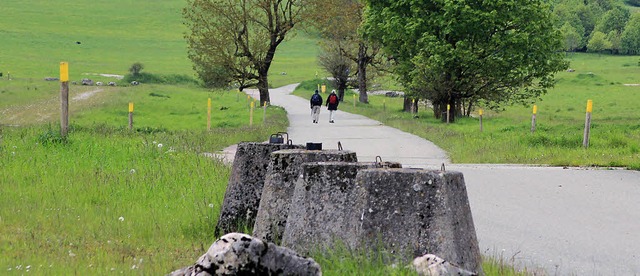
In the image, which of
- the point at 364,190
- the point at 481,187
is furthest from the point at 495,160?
the point at 364,190

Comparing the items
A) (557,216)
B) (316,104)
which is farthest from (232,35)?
(557,216)

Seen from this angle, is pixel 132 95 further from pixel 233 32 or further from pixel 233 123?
pixel 233 123

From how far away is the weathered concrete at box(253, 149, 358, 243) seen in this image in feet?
26.0

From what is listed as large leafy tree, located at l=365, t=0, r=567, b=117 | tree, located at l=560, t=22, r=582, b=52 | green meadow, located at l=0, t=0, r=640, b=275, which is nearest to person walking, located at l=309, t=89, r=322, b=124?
green meadow, located at l=0, t=0, r=640, b=275

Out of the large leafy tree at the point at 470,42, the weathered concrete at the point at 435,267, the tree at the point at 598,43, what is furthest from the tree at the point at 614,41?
the weathered concrete at the point at 435,267

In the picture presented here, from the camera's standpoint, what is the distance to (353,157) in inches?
318

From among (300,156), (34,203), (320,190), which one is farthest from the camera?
(34,203)

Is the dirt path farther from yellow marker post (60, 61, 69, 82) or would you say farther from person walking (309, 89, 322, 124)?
yellow marker post (60, 61, 69, 82)

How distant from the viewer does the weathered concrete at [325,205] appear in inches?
278

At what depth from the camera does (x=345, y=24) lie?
193 feet

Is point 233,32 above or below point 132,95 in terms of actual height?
above

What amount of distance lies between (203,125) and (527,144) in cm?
2051

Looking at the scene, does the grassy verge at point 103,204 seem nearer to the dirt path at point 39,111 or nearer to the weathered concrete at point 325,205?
the weathered concrete at point 325,205

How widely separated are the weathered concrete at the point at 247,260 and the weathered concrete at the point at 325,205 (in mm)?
1358
